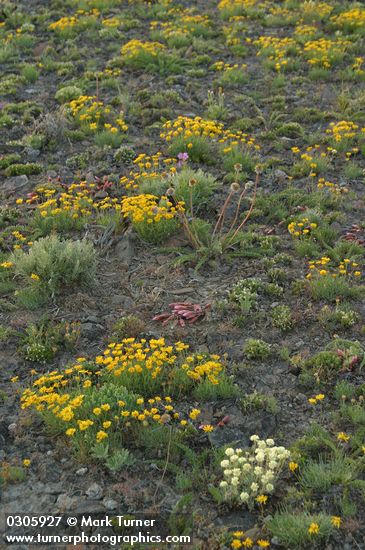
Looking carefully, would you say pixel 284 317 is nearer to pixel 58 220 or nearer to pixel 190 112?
pixel 58 220

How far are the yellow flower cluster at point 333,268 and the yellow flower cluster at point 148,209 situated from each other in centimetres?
203

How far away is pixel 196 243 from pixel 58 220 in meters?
2.22

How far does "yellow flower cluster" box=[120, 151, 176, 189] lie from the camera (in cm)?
1061

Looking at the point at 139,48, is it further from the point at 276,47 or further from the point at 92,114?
the point at 92,114

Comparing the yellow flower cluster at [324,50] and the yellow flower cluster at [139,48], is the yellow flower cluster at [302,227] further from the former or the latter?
the yellow flower cluster at [139,48]

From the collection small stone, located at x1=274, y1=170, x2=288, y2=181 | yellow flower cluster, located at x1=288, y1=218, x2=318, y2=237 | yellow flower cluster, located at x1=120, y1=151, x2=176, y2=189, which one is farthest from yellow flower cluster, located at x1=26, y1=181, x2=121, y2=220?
small stone, located at x1=274, y1=170, x2=288, y2=181

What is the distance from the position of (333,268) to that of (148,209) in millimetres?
2746

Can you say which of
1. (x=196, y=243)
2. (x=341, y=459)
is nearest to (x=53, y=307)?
(x=196, y=243)

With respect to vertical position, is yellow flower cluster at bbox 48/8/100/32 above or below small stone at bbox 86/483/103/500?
above

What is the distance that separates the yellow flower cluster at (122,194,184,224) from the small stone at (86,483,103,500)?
4.35 meters

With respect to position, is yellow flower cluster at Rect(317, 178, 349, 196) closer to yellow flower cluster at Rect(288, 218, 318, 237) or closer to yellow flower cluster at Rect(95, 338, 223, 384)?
yellow flower cluster at Rect(288, 218, 318, 237)

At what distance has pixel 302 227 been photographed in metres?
9.86

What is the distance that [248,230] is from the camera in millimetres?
9859

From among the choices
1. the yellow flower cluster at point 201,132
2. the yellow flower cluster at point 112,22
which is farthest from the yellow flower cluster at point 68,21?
the yellow flower cluster at point 201,132
